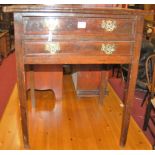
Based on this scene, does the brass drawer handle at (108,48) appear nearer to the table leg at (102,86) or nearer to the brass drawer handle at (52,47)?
the brass drawer handle at (52,47)

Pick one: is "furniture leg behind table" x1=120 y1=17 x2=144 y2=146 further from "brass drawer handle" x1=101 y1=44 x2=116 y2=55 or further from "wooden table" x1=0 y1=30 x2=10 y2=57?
"wooden table" x1=0 y1=30 x2=10 y2=57

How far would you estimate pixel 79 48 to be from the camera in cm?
136

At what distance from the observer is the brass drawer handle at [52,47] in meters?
1.32

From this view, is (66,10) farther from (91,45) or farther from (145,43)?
(145,43)

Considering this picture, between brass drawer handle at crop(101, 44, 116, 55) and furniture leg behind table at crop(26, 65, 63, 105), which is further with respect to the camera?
furniture leg behind table at crop(26, 65, 63, 105)

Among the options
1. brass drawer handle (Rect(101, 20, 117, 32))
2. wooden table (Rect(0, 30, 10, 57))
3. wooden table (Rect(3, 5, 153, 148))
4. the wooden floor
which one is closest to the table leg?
the wooden floor

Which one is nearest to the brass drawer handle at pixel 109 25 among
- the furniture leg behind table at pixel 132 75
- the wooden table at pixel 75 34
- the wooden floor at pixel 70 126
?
the wooden table at pixel 75 34

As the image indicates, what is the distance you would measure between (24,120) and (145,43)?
6.37 ft

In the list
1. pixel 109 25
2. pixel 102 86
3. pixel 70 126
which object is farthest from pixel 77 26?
pixel 102 86

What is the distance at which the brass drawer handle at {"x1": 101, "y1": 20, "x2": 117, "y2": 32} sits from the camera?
4.33ft

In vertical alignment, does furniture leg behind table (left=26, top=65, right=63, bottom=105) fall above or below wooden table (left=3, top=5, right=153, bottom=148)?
below

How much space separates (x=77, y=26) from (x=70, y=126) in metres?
0.98

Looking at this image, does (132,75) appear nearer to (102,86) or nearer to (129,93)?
(129,93)
